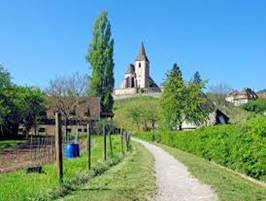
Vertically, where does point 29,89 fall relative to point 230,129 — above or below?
above

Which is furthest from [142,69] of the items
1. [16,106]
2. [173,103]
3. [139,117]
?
[16,106]

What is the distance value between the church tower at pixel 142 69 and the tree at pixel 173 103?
94728mm

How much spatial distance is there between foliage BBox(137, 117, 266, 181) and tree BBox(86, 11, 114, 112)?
174ft

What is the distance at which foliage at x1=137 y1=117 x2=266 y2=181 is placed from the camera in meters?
19.6

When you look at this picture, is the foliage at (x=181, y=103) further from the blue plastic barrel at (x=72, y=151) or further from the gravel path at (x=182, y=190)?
the gravel path at (x=182, y=190)

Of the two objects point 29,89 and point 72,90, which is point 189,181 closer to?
point 29,89

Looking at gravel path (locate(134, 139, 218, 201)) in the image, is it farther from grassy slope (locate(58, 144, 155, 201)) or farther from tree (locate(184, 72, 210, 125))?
tree (locate(184, 72, 210, 125))

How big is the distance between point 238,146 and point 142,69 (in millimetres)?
147647

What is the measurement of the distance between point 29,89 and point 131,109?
34942 millimetres

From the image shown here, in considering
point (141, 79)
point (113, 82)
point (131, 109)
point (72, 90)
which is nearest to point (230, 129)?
point (113, 82)

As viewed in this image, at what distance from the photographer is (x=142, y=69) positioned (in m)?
170

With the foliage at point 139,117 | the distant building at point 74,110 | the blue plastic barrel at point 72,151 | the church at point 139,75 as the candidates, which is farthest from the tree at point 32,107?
the church at point 139,75

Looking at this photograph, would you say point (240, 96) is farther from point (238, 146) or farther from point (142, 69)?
point (238, 146)

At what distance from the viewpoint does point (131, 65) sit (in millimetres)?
172250
